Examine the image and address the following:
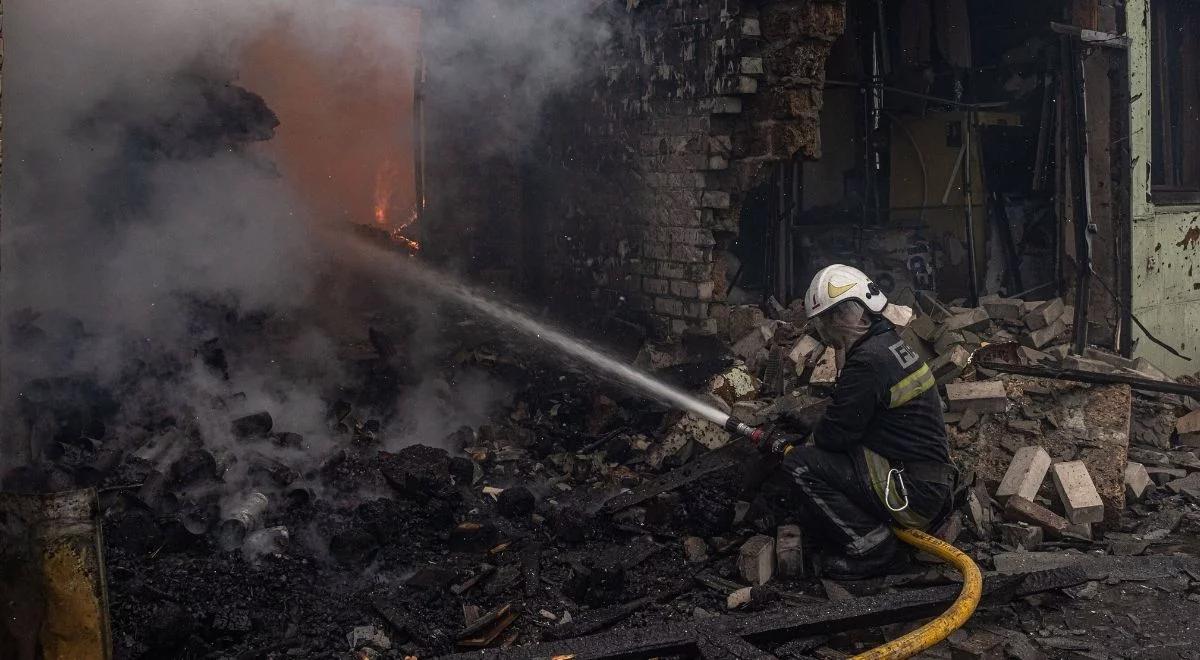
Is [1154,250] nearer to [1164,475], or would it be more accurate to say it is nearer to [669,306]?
[1164,475]

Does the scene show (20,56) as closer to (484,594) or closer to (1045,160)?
(484,594)

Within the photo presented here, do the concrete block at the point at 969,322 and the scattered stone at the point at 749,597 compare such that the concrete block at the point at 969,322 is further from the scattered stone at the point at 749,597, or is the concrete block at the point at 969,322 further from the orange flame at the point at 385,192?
the orange flame at the point at 385,192

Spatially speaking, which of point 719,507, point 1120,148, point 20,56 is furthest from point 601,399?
point 1120,148

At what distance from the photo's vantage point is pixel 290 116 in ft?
43.9

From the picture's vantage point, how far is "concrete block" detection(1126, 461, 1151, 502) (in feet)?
22.2

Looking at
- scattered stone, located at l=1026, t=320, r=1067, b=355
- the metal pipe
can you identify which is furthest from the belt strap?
the metal pipe

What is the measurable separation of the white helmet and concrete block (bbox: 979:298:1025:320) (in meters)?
4.36

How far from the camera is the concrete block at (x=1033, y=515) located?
6.05 meters

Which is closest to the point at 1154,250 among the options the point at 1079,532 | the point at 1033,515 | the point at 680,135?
the point at 1079,532

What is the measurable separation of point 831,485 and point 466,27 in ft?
20.0

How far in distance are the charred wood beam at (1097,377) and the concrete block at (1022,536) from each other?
1.64 metres

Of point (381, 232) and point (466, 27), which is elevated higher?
point (466, 27)

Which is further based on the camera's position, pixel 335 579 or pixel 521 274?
pixel 521 274

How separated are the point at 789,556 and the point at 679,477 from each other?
3.74ft
